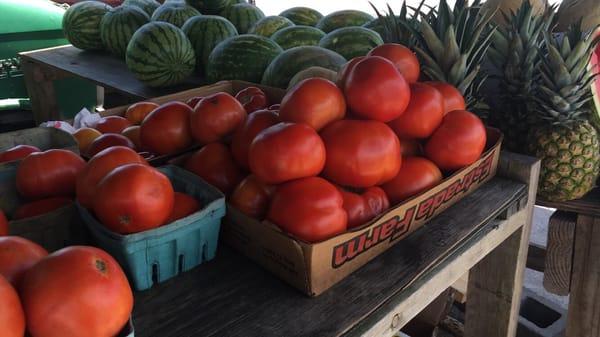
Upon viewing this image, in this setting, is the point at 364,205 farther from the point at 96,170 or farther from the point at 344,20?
the point at 344,20

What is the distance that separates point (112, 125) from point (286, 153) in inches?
33.1

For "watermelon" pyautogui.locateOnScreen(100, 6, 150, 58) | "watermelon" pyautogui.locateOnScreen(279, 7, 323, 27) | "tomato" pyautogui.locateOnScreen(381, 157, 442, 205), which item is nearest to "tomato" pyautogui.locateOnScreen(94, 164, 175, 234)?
"tomato" pyautogui.locateOnScreen(381, 157, 442, 205)

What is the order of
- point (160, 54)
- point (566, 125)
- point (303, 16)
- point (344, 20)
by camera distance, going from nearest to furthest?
point (566, 125)
point (160, 54)
point (344, 20)
point (303, 16)

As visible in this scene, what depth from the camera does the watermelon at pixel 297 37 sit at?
267 centimetres

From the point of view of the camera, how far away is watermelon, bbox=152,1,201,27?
3.10 m

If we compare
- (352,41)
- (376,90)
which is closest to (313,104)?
(376,90)

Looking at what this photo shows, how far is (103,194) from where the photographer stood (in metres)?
0.95

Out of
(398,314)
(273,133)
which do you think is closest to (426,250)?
(398,314)

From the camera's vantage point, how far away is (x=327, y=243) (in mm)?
970

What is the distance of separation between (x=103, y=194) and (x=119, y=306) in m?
0.30

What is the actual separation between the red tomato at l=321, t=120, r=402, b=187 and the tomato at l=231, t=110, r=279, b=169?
5.5 inches

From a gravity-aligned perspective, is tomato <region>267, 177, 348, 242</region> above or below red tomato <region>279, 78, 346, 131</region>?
below

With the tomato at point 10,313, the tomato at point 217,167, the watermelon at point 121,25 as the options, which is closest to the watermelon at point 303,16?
the watermelon at point 121,25

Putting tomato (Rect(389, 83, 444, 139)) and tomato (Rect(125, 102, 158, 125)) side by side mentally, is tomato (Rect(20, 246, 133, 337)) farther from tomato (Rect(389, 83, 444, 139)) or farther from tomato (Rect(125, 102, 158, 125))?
tomato (Rect(125, 102, 158, 125))
